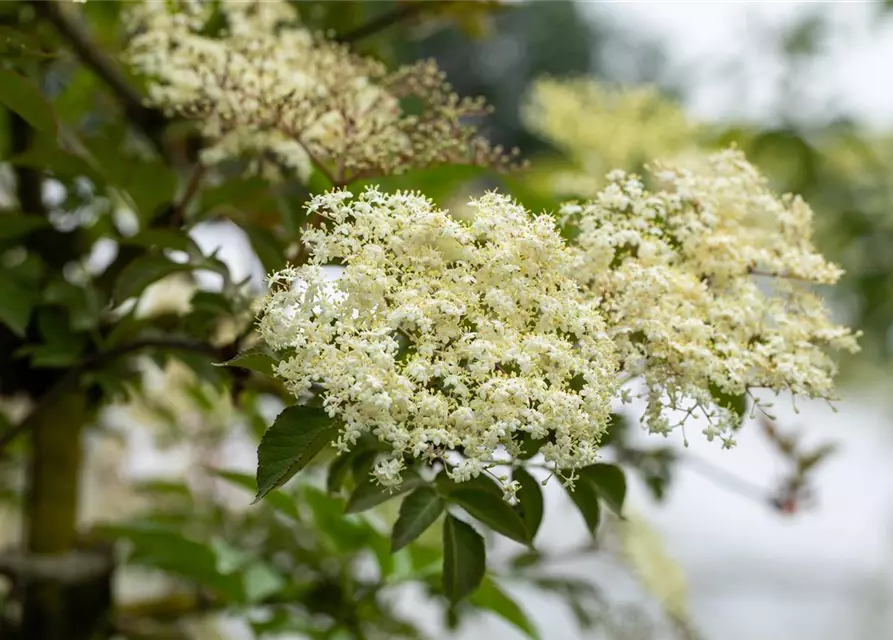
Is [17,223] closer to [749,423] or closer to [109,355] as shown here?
[109,355]

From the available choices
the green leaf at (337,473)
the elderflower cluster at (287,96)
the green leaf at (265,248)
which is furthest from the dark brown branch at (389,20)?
the green leaf at (337,473)

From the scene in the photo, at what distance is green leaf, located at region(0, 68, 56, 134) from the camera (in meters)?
0.40

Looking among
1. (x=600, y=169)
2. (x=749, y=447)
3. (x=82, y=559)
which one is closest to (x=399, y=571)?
(x=82, y=559)

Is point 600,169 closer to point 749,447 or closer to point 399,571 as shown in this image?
point 399,571

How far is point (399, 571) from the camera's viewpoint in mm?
557

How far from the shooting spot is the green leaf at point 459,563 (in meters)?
0.34

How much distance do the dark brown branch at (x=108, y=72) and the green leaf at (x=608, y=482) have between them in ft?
1.05

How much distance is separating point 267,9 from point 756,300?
319 mm

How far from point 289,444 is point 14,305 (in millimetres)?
237

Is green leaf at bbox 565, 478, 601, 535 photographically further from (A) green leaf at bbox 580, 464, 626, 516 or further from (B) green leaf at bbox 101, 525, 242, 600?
(B) green leaf at bbox 101, 525, 242, 600

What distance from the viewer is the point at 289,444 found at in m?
0.29

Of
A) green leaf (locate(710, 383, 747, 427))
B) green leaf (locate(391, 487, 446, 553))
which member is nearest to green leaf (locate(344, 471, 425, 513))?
green leaf (locate(391, 487, 446, 553))

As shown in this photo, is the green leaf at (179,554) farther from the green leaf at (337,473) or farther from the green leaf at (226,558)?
the green leaf at (337,473)

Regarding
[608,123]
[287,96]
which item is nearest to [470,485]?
[287,96]
